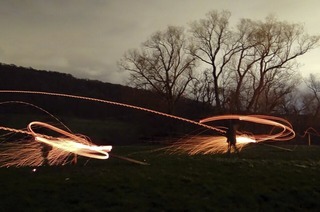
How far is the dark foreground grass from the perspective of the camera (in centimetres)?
1168

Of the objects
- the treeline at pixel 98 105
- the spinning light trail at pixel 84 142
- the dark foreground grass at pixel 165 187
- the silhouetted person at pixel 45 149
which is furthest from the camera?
the treeline at pixel 98 105

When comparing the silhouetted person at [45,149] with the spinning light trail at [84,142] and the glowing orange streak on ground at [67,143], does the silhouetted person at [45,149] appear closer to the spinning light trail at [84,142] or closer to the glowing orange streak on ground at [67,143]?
the spinning light trail at [84,142]

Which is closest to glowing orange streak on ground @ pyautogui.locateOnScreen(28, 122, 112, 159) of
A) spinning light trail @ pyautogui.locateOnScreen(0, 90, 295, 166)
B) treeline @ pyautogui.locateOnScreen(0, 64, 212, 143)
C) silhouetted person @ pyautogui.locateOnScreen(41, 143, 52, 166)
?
spinning light trail @ pyautogui.locateOnScreen(0, 90, 295, 166)

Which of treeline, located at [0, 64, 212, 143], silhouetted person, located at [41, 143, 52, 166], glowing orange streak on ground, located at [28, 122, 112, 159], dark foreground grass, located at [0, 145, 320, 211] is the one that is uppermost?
treeline, located at [0, 64, 212, 143]

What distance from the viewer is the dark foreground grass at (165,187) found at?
1168cm

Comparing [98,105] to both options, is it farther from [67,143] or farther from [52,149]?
[67,143]

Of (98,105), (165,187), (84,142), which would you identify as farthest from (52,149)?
(98,105)

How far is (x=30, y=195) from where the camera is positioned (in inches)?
492

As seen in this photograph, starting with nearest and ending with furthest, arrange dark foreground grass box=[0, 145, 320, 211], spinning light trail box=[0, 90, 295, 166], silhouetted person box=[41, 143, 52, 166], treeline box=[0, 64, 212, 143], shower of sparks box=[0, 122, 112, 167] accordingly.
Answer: dark foreground grass box=[0, 145, 320, 211]
spinning light trail box=[0, 90, 295, 166]
shower of sparks box=[0, 122, 112, 167]
silhouetted person box=[41, 143, 52, 166]
treeline box=[0, 64, 212, 143]

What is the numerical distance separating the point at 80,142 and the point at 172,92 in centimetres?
4878

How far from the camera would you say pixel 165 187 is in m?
13.1

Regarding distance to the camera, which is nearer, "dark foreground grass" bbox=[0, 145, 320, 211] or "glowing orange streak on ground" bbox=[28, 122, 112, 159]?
"dark foreground grass" bbox=[0, 145, 320, 211]

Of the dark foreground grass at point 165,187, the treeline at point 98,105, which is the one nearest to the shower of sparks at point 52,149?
the dark foreground grass at point 165,187

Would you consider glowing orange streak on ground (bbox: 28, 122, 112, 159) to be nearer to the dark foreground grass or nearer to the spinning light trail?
the spinning light trail
